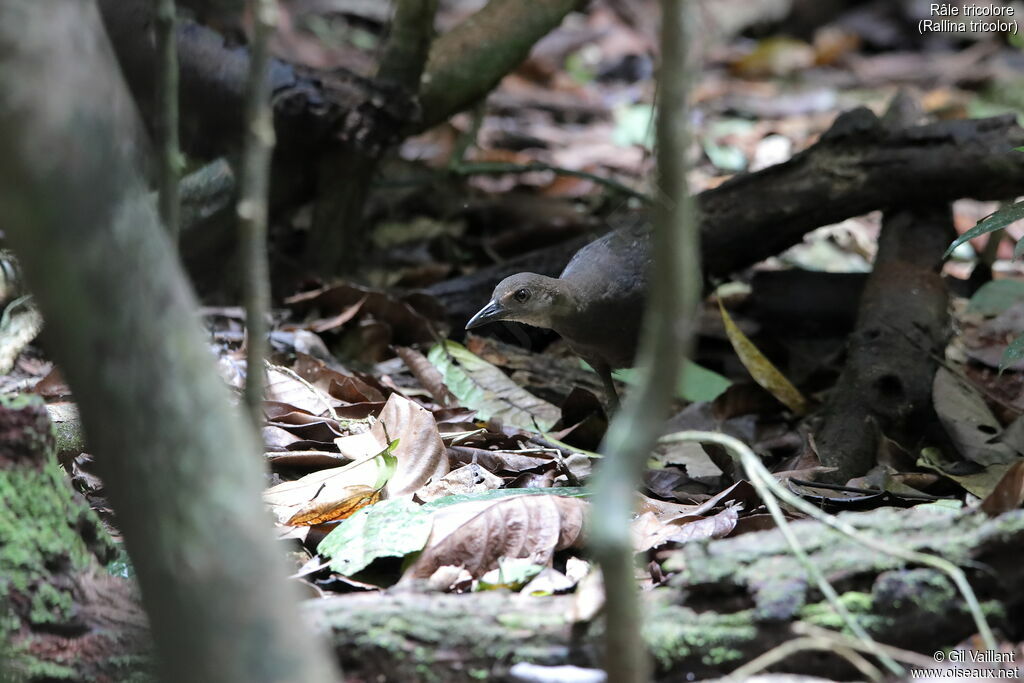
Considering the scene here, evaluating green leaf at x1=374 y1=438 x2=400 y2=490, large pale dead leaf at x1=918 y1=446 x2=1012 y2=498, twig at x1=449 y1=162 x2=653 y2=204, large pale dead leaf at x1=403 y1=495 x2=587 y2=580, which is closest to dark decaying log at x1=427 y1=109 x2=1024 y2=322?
twig at x1=449 y1=162 x2=653 y2=204

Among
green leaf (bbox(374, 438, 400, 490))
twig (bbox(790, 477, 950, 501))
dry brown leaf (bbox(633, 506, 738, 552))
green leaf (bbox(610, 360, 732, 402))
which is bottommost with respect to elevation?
dry brown leaf (bbox(633, 506, 738, 552))

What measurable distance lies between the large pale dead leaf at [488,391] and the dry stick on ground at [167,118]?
202 cm

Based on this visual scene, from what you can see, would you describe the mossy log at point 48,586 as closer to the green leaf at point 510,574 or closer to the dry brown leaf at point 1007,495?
the green leaf at point 510,574

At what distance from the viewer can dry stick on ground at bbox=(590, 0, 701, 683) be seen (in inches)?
55.5

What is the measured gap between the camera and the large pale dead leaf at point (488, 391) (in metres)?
3.72

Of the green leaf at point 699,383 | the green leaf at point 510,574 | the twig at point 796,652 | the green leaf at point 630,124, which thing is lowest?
the twig at point 796,652

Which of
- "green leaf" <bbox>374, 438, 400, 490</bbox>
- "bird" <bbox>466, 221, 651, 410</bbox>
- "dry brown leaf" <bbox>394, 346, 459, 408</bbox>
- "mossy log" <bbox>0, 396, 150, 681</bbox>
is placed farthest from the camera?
"bird" <bbox>466, 221, 651, 410</bbox>

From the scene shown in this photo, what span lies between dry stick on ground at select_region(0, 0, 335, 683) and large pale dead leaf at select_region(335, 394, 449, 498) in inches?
55.6

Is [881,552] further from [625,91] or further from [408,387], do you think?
[625,91]

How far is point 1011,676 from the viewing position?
1.88 m

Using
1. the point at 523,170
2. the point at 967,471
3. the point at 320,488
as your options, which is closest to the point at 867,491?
the point at 967,471

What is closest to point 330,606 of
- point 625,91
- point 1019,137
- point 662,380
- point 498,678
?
point 498,678

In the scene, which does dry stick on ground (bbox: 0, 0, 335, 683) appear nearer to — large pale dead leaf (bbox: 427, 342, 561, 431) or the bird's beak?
large pale dead leaf (bbox: 427, 342, 561, 431)

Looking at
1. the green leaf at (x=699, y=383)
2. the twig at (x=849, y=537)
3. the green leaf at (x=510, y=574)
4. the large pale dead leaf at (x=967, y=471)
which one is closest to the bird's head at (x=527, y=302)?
the green leaf at (x=699, y=383)
